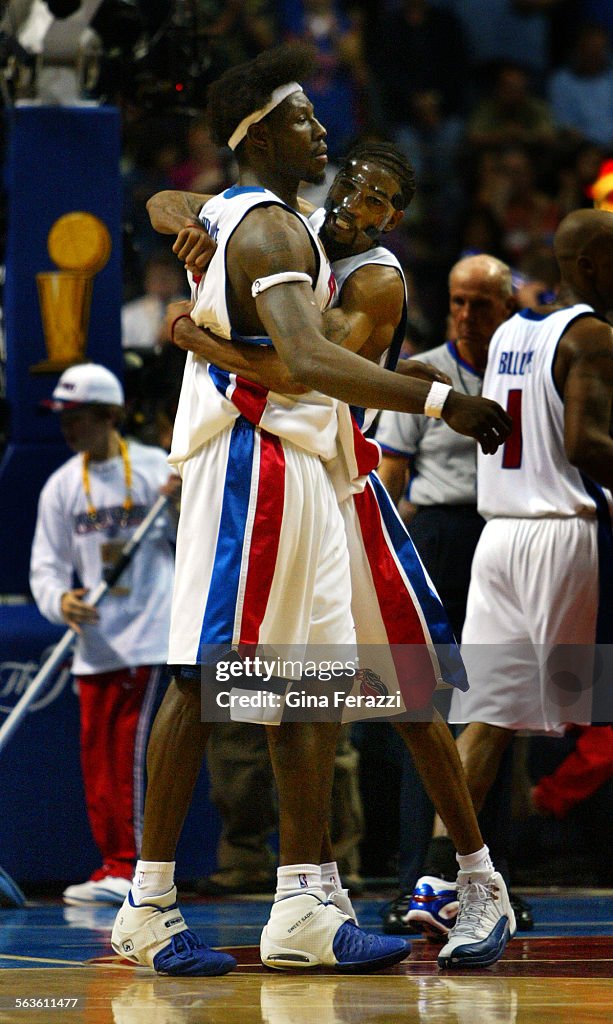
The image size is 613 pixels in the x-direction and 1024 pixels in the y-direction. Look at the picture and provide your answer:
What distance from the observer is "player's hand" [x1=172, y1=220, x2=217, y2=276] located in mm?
4180

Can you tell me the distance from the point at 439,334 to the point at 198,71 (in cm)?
454

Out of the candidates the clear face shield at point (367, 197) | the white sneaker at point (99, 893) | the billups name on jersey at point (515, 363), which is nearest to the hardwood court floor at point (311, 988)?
the white sneaker at point (99, 893)

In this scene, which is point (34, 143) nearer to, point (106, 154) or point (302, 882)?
point (106, 154)

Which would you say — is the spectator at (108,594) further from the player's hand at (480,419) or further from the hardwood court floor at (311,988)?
the player's hand at (480,419)

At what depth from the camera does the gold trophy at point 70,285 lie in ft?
24.4

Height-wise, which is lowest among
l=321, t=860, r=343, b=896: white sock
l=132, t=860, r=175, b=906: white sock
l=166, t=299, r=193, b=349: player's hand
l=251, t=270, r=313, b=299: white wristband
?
l=321, t=860, r=343, b=896: white sock

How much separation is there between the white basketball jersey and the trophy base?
9.07 ft

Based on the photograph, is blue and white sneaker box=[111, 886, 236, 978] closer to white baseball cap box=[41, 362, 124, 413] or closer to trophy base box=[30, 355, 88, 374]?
white baseball cap box=[41, 362, 124, 413]

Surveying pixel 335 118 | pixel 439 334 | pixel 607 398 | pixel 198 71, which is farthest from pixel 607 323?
pixel 335 118

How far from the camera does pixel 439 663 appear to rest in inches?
171

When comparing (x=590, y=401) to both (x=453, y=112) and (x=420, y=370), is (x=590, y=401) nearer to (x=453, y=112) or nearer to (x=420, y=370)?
(x=420, y=370)

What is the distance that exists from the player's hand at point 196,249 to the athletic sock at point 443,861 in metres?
1.92

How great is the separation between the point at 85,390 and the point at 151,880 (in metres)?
3.29

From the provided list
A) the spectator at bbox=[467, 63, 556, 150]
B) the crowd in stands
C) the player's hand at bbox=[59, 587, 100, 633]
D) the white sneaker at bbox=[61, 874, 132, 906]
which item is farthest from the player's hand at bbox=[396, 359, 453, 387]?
the spectator at bbox=[467, 63, 556, 150]
